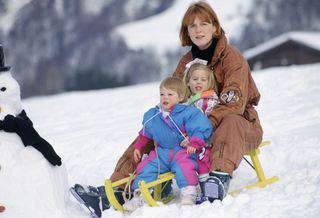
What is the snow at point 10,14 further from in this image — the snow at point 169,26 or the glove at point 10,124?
the glove at point 10,124

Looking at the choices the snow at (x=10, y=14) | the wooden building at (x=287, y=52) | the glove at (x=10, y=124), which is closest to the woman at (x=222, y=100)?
the glove at (x=10, y=124)

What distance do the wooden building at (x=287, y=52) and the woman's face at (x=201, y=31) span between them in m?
17.9

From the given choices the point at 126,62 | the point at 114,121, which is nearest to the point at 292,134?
the point at 114,121

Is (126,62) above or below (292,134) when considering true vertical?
below

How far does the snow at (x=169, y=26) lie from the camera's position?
32.0m

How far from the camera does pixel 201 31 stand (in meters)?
3.63

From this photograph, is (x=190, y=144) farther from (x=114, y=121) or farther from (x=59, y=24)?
(x=59, y=24)

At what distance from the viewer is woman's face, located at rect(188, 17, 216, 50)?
143 inches

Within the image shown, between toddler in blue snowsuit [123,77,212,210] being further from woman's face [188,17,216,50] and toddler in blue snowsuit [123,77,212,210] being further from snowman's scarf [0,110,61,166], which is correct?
snowman's scarf [0,110,61,166]

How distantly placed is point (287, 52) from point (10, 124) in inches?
778

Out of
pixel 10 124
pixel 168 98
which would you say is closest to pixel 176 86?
pixel 168 98

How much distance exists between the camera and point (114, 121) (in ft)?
25.7

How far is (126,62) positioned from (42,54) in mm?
6034

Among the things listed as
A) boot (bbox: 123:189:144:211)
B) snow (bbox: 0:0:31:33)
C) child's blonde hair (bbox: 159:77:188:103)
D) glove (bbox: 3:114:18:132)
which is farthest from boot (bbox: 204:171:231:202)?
snow (bbox: 0:0:31:33)
